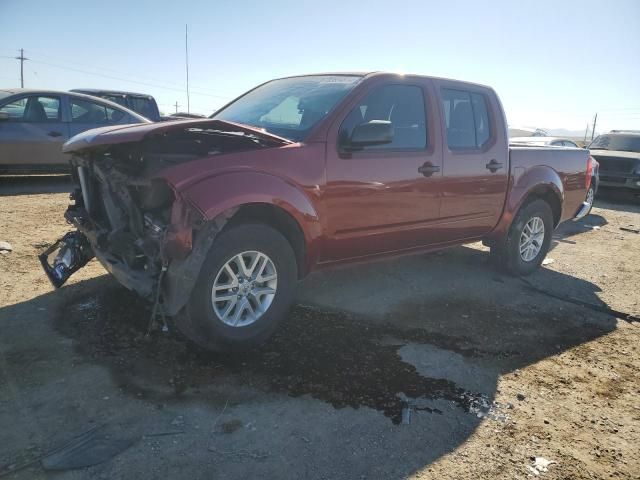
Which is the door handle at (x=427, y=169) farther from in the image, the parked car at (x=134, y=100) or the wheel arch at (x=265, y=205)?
the parked car at (x=134, y=100)

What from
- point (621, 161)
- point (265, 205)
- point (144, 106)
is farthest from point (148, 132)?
point (621, 161)

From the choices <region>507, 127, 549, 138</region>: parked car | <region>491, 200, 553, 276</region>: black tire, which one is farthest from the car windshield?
<region>507, 127, 549, 138</region>: parked car

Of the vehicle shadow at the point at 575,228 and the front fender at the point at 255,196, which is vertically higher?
the front fender at the point at 255,196

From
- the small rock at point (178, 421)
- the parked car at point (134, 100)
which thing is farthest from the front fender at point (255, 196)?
the parked car at point (134, 100)

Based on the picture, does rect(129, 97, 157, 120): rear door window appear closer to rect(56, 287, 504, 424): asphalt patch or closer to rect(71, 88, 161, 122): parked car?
rect(71, 88, 161, 122): parked car

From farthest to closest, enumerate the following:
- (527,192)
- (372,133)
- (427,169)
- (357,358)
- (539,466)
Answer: (527,192), (427,169), (372,133), (357,358), (539,466)

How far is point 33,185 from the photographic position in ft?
29.6

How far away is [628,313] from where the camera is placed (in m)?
4.79

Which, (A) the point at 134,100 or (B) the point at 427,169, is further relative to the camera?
(A) the point at 134,100

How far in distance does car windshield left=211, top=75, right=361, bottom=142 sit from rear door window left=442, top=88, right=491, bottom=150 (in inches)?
43.2

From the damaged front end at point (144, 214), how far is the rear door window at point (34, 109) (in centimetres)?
557

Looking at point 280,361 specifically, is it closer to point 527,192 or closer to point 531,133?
point 527,192

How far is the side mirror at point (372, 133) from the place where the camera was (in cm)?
357

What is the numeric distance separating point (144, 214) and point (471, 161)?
3024mm
